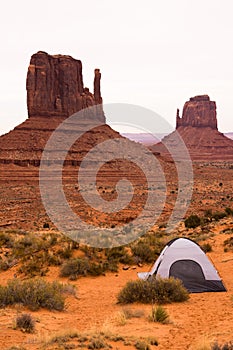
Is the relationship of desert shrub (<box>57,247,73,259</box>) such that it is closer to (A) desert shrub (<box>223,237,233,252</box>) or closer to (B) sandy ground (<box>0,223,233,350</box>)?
(B) sandy ground (<box>0,223,233,350</box>)

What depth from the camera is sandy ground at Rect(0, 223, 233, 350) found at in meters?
7.55

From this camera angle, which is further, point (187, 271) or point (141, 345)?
point (187, 271)

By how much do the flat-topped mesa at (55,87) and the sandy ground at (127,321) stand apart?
7608 cm

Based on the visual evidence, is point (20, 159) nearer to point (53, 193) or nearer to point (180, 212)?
point (53, 193)

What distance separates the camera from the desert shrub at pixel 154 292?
1084cm

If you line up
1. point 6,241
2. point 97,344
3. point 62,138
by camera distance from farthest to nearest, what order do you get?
point 62,138, point 6,241, point 97,344

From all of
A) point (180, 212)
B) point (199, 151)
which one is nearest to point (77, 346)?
point (180, 212)

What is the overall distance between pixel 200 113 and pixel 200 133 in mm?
9010

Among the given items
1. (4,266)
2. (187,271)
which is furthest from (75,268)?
(187,271)

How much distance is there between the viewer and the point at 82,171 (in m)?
67.1

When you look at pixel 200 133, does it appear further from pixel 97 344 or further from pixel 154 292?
pixel 97 344

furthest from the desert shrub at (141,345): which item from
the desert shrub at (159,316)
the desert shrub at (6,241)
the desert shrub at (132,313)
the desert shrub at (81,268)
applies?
the desert shrub at (6,241)

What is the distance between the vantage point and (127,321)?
8984 millimetres

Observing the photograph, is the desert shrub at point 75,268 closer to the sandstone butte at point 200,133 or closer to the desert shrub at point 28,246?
the desert shrub at point 28,246
